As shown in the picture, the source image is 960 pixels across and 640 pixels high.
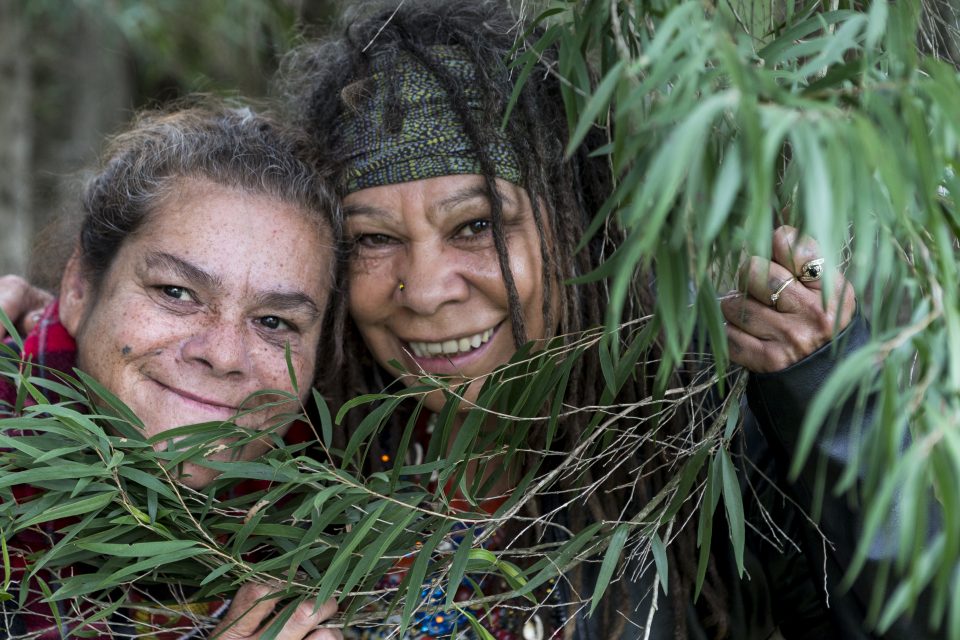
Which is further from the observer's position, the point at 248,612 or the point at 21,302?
the point at 21,302

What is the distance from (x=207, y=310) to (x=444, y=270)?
1.57 ft

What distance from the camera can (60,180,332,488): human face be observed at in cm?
197

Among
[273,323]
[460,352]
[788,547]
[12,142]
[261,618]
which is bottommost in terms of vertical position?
[788,547]

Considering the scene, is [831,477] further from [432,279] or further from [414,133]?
[414,133]

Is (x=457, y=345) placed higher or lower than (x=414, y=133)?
lower

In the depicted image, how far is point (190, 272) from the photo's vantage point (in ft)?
6.59

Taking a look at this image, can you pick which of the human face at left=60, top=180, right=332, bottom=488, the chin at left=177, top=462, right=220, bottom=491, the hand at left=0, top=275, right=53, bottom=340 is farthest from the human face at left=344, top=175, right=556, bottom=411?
the hand at left=0, top=275, right=53, bottom=340

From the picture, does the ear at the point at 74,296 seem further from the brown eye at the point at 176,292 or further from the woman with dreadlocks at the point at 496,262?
the woman with dreadlocks at the point at 496,262

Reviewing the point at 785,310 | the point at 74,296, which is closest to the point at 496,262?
the point at 785,310

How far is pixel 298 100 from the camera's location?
8.23 feet

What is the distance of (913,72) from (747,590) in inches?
53.1

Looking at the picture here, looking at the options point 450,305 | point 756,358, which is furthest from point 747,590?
point 450,305

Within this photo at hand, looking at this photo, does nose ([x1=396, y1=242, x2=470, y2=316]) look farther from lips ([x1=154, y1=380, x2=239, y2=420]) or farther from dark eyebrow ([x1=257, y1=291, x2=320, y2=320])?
lips ([x1=154, y1=380, x2=239, y2=420])

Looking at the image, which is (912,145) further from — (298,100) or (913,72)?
(298,100)
